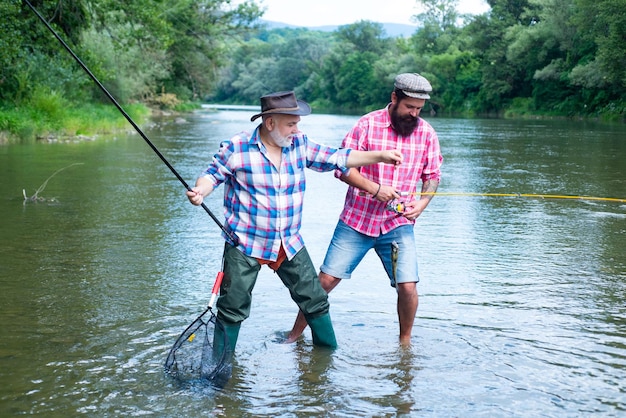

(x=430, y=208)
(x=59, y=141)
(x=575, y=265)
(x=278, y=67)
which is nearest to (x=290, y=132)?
(x=575, y=265)

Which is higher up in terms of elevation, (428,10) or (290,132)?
(428,10)

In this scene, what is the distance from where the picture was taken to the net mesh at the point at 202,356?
16.3 feet

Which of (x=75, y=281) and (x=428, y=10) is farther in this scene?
(x=428, y=10)

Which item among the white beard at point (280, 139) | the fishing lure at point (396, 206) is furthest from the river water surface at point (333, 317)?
the white beard at point (280, 139)

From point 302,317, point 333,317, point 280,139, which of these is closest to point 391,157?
point 280,139

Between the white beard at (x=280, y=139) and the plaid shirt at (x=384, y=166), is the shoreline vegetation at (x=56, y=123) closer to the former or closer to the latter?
the plaid shirt at (x=384, y=166)

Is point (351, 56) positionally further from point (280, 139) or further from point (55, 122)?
point (280, 139)

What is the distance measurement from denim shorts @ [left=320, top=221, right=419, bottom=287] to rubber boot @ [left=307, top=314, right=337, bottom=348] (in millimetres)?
374

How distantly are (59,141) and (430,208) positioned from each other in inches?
599

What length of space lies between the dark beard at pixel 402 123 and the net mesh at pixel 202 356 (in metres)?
Result: 1.66

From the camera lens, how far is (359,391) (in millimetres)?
4883

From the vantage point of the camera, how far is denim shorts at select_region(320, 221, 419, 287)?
18.2 ft

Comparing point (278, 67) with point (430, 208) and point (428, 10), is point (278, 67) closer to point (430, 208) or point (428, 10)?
point (428, 10)

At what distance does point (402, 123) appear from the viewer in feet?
17.9
